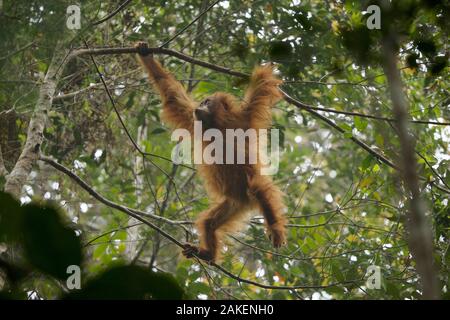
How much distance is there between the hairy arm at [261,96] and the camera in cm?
633

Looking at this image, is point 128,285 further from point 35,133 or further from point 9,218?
point 35,133

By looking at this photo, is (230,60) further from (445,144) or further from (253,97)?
(445,144)

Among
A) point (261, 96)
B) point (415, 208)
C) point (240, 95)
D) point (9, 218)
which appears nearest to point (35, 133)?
point (261, 96)

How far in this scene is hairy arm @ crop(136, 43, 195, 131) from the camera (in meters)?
6.59

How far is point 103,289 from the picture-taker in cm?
117

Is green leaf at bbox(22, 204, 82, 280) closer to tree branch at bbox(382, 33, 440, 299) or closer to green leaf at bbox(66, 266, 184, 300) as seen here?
green leaf at bbox(66, 266, 184, 300)

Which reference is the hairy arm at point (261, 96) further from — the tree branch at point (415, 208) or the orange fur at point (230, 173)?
the tree branch at point (415, 208)

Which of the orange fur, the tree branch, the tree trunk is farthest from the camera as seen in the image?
the orange fur

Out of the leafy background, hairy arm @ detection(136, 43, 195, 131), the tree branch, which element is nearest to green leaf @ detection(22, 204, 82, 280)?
the tree branch

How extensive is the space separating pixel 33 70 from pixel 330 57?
10.6ft

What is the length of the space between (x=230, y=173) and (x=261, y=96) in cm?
91

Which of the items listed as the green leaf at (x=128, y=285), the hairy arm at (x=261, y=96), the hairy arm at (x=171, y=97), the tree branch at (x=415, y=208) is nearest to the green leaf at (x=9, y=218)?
the green leaf at (x=128, y=285)

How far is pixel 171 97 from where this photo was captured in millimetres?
6762

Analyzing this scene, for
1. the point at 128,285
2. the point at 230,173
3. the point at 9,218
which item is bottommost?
the point at 128,285
